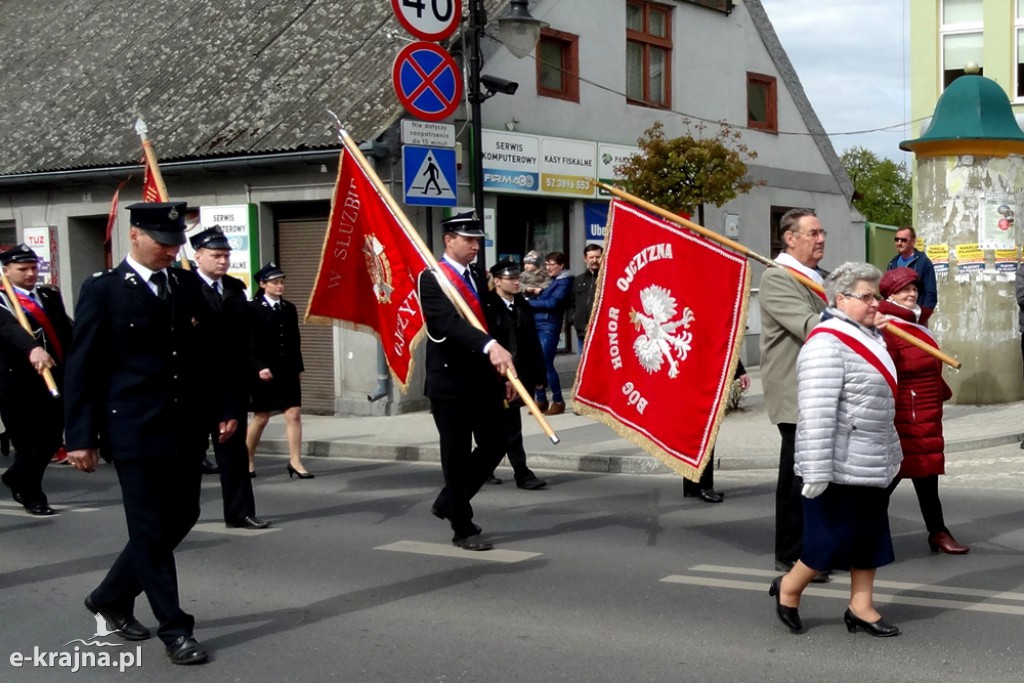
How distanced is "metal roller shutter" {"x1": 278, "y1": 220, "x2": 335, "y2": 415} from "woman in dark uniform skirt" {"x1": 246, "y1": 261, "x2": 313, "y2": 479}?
600cm

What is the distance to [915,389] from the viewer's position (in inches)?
280

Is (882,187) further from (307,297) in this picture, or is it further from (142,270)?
(142,270)

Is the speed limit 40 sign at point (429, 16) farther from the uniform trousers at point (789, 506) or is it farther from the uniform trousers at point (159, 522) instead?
the uniform trousers at point (159, 522)

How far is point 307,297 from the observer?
56.9 feet

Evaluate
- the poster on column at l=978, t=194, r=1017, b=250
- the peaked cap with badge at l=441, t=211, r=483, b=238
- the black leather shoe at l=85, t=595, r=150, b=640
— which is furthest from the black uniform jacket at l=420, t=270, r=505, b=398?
the poster on column at l=978, t=194, r=1017, b=250

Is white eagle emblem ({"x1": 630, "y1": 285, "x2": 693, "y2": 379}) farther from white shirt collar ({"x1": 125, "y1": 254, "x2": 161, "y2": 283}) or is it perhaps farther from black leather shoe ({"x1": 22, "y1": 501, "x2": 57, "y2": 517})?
black leather shoe ({"x1": 22, "y1": 501, "x2": 57, "y2": 517})

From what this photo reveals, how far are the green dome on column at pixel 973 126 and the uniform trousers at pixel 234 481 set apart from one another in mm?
9149

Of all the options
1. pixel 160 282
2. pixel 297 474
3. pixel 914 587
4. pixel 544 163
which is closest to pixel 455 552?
pixel 914 587

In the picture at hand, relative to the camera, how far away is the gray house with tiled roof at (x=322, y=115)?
1708 centimetres

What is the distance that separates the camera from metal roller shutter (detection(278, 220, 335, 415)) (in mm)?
17203

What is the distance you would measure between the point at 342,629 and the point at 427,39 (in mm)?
9010

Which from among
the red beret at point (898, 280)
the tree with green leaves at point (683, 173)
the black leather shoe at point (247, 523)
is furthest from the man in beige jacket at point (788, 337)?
the tree with green leaves at point (683, 173)

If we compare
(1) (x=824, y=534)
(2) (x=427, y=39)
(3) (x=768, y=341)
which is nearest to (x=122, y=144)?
(2) (x=427, y=39)

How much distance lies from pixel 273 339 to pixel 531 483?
239 cm
